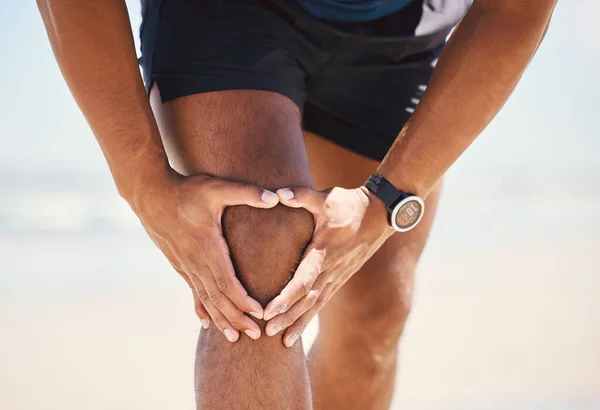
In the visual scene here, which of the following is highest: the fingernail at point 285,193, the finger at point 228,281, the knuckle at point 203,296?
the fingernail at point 285,193

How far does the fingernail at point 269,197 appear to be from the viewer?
48.8 inches

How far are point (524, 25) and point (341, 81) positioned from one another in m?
0.45

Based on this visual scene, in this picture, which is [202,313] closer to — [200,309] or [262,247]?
[200,309]

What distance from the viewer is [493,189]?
6.91 meters

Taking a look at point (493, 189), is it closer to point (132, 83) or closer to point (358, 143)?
point (358, 143)

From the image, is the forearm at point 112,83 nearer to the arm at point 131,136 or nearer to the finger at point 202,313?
the arm at point 131,136

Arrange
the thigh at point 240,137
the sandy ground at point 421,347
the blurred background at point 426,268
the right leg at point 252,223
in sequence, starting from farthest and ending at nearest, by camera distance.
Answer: the blurred background at point 426,268 < the sandy ground at point 421,347 < the thigh at point 240,137 < the right leg at point 252,223

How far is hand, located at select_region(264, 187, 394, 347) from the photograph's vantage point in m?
1.25

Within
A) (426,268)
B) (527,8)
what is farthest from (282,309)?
(426,268)

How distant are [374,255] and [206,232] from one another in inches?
30.2

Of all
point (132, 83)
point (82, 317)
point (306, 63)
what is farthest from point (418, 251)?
point (82, 317)

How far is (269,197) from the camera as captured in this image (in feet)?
4.08

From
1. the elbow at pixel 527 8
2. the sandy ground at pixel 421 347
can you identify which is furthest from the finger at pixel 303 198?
the sandy ground at pixel 421 347

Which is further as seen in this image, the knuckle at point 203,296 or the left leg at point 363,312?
the left leg at point 363,312
